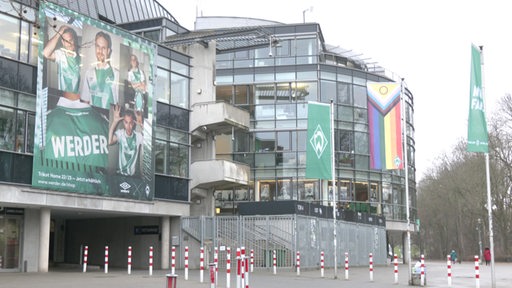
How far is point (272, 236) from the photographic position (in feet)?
101

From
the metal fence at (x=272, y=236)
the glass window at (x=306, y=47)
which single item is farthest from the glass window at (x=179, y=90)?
the glass window at (x=306, y=47)

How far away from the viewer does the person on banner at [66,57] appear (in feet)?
89.4

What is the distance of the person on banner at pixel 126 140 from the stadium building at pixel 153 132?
77 mm

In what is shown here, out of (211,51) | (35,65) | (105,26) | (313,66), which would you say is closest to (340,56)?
(313,66)

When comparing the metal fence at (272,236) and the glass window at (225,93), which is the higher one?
the glass window at (225,93)

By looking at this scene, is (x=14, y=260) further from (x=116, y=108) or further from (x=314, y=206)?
(x=314, y=206)

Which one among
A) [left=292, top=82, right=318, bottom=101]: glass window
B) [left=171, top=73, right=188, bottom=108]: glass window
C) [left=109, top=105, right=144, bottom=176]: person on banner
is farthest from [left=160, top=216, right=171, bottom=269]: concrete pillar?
[left=292, top=82, right=318, bottom=101]: glass window

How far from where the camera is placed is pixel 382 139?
24.7m

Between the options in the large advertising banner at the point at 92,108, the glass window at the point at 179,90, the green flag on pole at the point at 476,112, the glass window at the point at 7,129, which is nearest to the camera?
the green flag on pole at the point at 476,112

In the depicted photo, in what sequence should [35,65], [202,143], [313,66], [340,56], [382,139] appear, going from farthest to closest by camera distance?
[340,56], [313,66], [202,143], [35,65], [382,139]

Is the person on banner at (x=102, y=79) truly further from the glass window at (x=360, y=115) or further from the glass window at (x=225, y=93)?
the glass window at (x=360, y=115)

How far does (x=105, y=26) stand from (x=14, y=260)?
38.0ft

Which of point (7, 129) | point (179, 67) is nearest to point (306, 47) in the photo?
point (179, 67)

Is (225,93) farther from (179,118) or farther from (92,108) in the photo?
(92,108)
